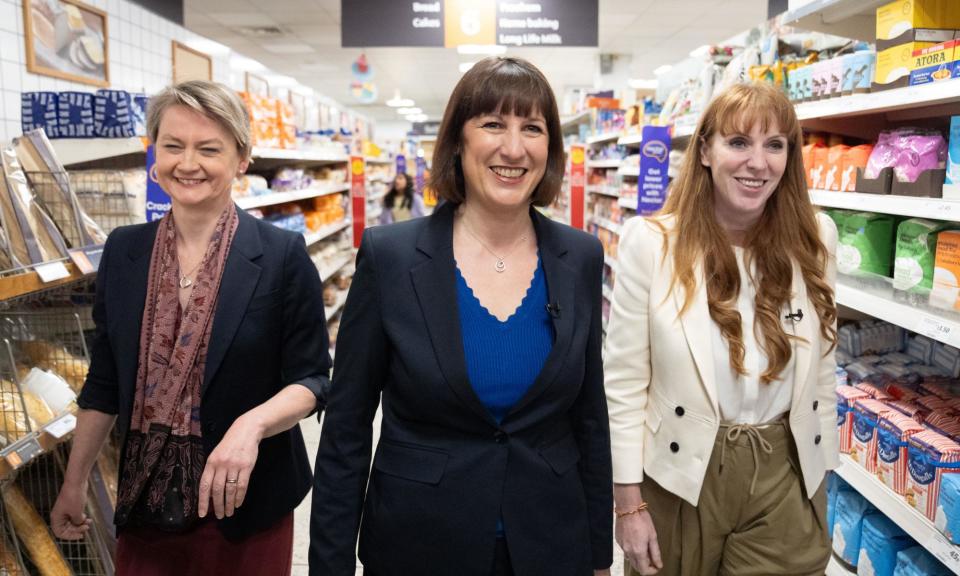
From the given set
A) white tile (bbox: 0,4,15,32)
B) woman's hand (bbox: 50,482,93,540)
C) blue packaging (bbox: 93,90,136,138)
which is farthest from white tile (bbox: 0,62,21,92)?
woman's hand (bbox: 50,482,93,540)

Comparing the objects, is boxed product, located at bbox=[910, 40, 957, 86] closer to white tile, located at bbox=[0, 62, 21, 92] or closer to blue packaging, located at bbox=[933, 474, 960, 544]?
blue packaging, located at bbox=[933, 474, 960, 544]

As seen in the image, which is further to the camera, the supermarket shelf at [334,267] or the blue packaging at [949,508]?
the supermarket shelf at [334,267]

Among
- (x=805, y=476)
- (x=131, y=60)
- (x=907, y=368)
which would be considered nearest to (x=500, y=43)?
(x=131, y=60)

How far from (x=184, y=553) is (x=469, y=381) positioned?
2.72ft

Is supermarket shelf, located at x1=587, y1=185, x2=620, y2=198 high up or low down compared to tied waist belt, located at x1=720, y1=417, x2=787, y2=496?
up

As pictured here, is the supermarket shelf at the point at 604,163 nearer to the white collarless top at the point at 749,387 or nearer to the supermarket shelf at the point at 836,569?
the supermarket shelf at the point at 836,569

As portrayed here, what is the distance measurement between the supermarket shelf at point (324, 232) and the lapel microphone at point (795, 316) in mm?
3856

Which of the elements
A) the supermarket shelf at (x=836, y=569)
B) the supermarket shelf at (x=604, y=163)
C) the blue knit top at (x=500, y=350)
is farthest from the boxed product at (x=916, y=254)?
the supermarket shelf at (x=604, y=163)

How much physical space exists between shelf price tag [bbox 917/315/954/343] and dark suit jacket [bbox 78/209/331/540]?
1.52 metres

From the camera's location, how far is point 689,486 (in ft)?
5.34

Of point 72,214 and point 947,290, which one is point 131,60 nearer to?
point 72,214

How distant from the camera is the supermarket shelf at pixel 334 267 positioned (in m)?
6.35

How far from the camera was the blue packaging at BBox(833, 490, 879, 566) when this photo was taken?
2.47 m

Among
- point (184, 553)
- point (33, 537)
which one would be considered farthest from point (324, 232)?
point (184, 553)
